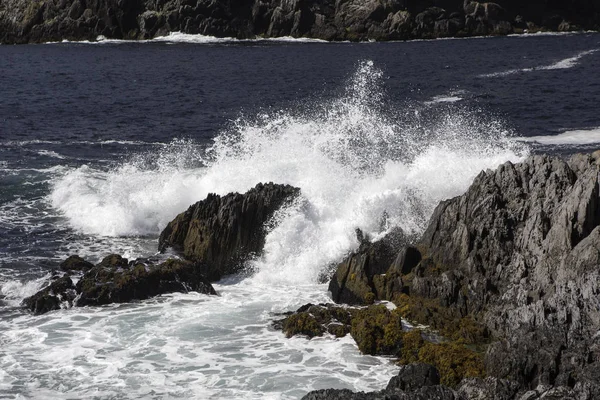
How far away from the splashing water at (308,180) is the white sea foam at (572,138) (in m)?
2.64

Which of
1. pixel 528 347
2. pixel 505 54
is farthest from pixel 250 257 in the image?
pixel 505 54

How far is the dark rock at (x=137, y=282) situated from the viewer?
28875 millimetres

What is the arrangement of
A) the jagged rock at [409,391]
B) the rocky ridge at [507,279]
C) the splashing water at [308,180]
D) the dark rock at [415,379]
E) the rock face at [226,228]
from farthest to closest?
1. the splashing water at [308,180]
2. the rock face at [226,228]
3. the rocky ridge at [507,279]
4. the dark rock at [415,379]
5. the jagged rock at [409,391]

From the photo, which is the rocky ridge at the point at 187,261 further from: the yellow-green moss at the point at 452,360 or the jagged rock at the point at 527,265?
the yellow-green moss at the point at 452,360

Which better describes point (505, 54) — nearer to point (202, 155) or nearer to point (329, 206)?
point (202, 155)

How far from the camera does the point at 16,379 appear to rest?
23109 millimetres

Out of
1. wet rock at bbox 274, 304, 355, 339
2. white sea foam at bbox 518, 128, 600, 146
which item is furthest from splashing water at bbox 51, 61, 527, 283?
wet rock at bbox 274, 304, 355, 339

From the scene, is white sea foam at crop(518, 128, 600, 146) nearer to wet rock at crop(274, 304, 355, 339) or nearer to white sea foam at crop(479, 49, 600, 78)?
white sea foam at crop(479, 49, 600, 78)

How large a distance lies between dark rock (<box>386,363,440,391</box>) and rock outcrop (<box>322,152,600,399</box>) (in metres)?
1.10

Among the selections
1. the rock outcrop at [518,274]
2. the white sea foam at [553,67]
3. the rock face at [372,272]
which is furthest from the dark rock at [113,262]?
the white sea foam at [553,67]

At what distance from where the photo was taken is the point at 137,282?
29328 mm

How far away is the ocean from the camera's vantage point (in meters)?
24.0

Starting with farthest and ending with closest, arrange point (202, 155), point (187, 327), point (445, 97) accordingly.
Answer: point (445, 97)
point (202, 155)
point (187, 327)

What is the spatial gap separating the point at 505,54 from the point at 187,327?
245ft
